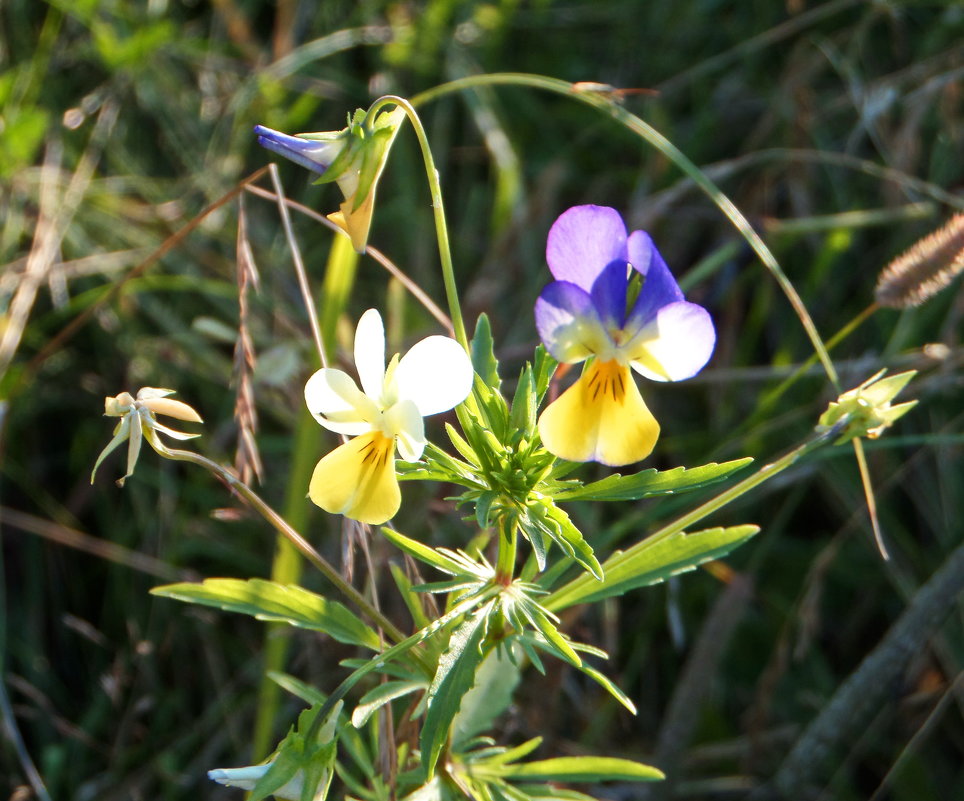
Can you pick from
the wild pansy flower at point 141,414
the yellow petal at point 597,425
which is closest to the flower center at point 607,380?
the yellow petal at point 597,425

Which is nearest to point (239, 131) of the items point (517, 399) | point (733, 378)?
point (733, 378)

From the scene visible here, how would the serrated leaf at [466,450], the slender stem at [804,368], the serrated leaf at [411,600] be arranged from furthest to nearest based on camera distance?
the slender stem at [804,368], the serrated leaf at [411,600], the serrated leaf at [466,450]

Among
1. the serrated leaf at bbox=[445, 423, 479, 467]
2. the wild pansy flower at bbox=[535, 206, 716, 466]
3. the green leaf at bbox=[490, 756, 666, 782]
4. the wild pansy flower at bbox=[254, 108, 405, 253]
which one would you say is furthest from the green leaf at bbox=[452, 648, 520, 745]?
the wild pansy flower at bbox=[254, 108, 405, 253]

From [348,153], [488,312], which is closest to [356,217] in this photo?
[348,153]

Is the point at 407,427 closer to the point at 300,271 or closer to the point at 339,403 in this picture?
the point at 339,403

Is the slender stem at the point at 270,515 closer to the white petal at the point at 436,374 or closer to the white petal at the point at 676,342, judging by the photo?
the white petal at the point at 436,374

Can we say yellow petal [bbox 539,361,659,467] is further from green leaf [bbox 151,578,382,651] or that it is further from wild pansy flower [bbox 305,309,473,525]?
green leaf [bbox 151,578,382,651]
